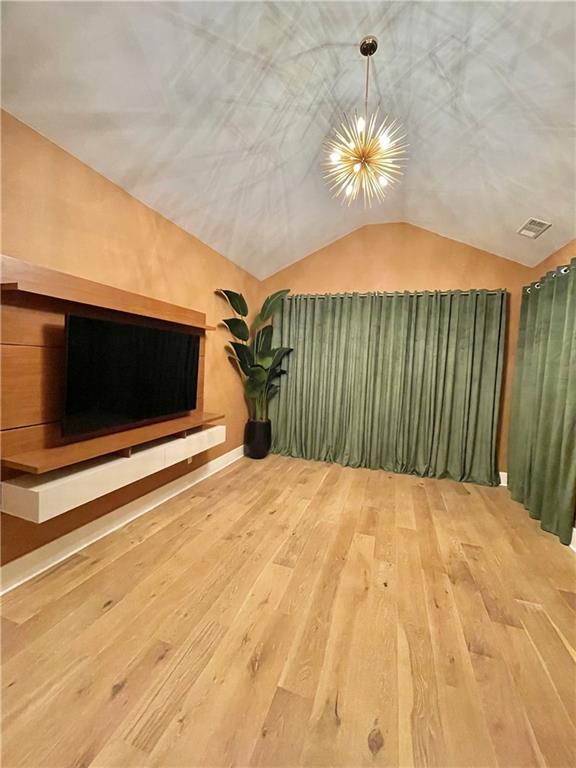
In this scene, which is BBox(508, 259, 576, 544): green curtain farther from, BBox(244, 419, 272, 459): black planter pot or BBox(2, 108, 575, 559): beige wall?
BBox(244, 419, 272, 459): black planter pot

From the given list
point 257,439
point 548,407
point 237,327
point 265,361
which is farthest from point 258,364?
point 548,407

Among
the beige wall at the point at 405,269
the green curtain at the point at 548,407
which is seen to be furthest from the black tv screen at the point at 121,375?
the green curtain at the point at 548,407

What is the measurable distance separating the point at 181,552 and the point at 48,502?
828 mm

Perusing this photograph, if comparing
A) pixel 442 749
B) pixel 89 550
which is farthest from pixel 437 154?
pixel 89 550

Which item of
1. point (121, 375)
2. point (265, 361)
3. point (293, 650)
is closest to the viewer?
point (293, 650)

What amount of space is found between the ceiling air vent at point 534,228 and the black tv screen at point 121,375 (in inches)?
119

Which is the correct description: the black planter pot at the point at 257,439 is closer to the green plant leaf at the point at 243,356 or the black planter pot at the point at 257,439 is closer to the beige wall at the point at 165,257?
the beige wall at the point at 165,257

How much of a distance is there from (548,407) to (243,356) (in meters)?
2.90

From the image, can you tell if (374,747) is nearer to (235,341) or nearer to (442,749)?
(442,749)

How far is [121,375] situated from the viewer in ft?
6.79

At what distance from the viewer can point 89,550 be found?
6.48 feet

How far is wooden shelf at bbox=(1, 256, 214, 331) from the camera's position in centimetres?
154

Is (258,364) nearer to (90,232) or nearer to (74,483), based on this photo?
(90,232)

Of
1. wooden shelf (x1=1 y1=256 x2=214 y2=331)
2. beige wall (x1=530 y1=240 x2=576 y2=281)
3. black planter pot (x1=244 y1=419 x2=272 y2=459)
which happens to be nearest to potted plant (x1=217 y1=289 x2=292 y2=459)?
black planter pot (x1=244 y1=419 x2=272 y2=459)
